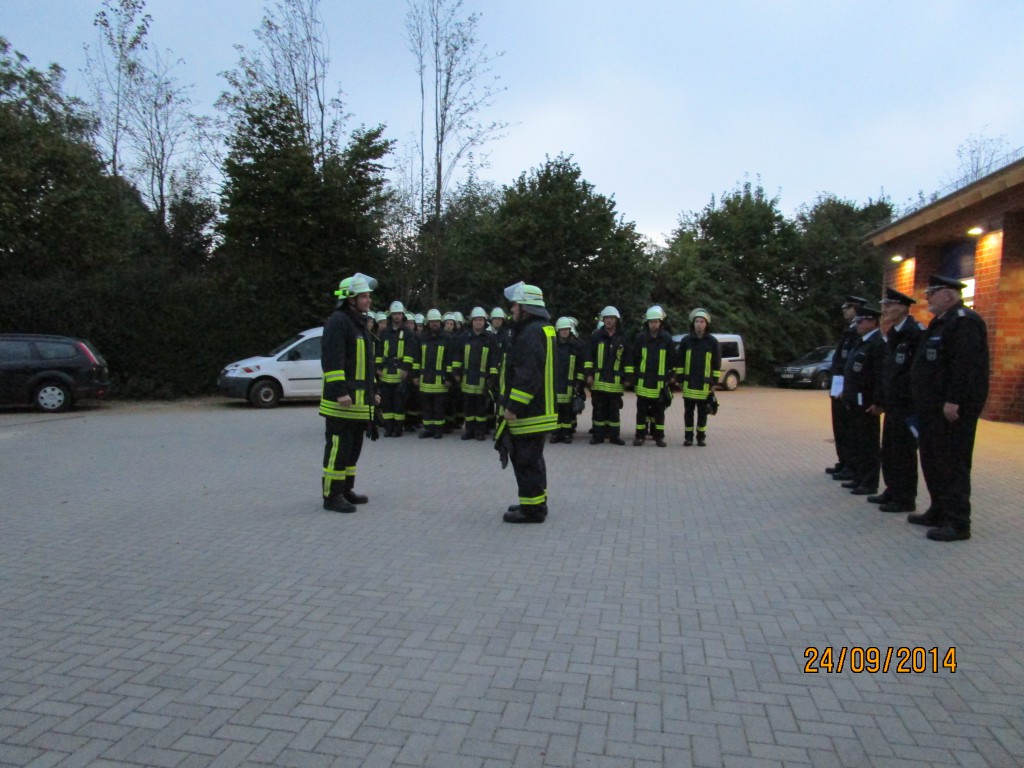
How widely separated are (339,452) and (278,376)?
11477mm

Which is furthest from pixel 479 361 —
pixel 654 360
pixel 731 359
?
pixel 731 359

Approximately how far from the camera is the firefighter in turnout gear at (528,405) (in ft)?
22.2

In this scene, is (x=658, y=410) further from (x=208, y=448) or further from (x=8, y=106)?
(x=8, y=106)

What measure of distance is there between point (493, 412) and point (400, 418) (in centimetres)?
156

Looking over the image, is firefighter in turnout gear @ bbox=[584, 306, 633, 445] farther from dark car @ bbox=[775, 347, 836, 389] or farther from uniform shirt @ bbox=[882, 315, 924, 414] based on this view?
dark car @ bbox=[775, 347, 836, 389]

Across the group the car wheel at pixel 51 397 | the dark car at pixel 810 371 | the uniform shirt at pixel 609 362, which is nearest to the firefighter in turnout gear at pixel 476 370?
the uniform shirt at pixel 609 362

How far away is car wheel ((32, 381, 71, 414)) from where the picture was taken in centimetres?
1588

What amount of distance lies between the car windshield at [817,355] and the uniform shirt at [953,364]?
2387cm

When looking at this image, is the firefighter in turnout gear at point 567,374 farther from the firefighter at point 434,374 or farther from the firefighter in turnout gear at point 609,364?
the firefighter at point 434,374

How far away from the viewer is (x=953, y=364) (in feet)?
20.2

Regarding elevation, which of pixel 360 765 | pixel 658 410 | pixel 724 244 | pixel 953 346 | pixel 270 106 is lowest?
pixel 360 765

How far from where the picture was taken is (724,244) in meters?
32.8

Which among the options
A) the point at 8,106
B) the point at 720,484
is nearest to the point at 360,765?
the point at 720,484

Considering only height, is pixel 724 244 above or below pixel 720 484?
above
